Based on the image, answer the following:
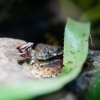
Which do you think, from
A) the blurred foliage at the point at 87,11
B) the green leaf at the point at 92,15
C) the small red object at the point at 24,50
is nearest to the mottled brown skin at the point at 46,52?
the small red object at the point at 24,50

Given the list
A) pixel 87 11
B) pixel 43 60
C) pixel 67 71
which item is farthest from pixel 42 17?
pixel 67 71

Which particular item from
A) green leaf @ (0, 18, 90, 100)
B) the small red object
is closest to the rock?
the small red object

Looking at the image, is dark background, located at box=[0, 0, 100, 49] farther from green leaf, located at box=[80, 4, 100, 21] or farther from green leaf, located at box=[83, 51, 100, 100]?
green leaf, located at box=[83, 51, 100, 100]

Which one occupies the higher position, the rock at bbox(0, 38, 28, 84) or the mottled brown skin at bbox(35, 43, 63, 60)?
the rock at bbox(0, 38, 28, 84)

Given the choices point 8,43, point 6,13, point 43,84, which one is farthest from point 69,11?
point 43,84

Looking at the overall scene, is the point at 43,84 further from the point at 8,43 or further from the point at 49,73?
the point at 8,43

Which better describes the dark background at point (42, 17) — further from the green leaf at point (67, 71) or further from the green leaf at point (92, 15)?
the green leaf at point (67, 71)
